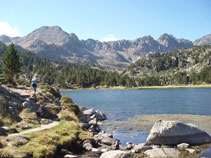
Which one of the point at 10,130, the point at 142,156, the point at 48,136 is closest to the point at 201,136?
the point at 142,156

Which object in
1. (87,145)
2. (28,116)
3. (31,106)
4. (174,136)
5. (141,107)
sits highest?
(31,106)

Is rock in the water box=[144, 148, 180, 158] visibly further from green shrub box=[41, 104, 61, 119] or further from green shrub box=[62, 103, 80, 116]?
green shrub box=[62, 103, 80, 116]

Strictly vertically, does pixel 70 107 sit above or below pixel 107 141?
above

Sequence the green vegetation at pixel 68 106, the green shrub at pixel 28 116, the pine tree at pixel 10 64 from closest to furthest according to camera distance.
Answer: the green shrub at pixel 28 116 < the green vegetation at pixel 68 106 < the pine tree at pixel 10 64

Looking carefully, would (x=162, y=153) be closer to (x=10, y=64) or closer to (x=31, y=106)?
(x=31, y=106)

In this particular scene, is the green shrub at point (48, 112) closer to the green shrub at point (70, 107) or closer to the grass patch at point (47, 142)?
the green shrub at point (70, 107)

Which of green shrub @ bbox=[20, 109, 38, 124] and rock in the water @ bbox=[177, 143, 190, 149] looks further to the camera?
green shrub @ bbox=[20, 109, 38, 124]

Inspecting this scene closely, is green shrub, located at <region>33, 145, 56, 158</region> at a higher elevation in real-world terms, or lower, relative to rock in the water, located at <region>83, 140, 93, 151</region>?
higher

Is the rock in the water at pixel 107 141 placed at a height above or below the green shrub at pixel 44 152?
below

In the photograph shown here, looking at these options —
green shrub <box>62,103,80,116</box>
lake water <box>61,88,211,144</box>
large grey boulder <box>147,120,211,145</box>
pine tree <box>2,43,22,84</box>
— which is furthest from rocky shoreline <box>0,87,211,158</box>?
pine tree <box>2,43,22,84</box>

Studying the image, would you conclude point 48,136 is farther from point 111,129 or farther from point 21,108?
point 111,129

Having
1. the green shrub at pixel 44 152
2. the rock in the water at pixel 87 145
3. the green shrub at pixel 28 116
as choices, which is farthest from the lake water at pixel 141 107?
the green shrub at pixel 28 116

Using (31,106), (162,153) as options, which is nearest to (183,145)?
(162,153)

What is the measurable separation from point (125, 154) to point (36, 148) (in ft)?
26.3
